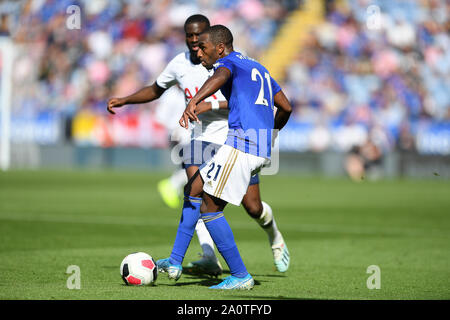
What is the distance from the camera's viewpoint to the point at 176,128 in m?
11.7

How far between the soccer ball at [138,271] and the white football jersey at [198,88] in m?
1.67

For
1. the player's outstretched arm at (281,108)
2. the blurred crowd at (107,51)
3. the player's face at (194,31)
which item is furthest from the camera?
the blurred crowd at (107,51)

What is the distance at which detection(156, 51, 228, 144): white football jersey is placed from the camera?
24.6 feet

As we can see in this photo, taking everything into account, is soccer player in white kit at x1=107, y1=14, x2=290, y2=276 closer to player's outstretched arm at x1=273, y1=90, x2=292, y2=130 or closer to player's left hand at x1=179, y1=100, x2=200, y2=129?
player's outstretched arm at x1=273, y1=90, x2=292, y2=130

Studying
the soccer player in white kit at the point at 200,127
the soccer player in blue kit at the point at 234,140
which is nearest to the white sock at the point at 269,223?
the soccer player in white kit at the point at 200,127

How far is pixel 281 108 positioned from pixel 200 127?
1.06 metres

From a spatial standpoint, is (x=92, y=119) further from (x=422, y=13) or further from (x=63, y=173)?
(x=422, y=13)

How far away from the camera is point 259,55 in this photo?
29.4 metres

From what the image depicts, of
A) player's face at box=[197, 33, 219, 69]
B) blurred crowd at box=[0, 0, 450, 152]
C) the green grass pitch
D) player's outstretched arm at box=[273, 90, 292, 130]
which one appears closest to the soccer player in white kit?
the green grass pitch

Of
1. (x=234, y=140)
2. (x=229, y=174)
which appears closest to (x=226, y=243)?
(x=229, y=174)

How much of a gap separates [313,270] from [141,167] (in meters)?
21.8

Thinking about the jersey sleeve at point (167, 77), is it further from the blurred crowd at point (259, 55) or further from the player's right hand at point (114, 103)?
the blurred crowd at point (259, 55)

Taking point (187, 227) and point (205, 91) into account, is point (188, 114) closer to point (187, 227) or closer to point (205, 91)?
point (205, 91)

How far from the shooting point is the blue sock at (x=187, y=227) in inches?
263
